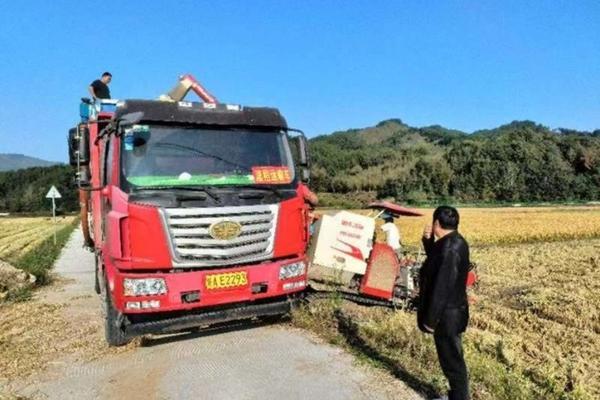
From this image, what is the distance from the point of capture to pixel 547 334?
7859mm

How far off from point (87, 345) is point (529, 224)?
27.0 metres

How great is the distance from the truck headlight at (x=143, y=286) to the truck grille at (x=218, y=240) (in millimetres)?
298

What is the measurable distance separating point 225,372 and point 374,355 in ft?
5.10

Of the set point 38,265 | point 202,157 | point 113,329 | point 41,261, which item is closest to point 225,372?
point 113,329

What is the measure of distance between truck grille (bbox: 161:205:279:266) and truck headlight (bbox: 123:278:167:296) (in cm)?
30

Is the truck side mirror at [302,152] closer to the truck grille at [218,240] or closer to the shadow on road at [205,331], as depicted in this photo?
the truck grille at [218,240]

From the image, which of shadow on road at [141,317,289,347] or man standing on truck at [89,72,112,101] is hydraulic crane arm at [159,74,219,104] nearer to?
man standing on truck at [89,72,112,101]

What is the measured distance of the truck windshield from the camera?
6.15 meters

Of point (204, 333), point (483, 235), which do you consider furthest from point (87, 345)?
point (483, 235)

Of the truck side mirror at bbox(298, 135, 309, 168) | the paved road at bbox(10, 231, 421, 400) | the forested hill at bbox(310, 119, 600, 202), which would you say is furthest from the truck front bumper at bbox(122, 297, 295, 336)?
the forested hill at bbox(310, 119, 600, 202)

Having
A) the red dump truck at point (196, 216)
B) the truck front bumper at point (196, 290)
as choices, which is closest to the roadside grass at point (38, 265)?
the red dump truck at point (196, 216)

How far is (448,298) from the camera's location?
4148 millimetres

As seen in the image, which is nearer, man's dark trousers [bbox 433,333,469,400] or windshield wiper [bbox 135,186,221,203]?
man's dark trousers [bbox 433,333,469,400]

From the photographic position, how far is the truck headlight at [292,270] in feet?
21.7
